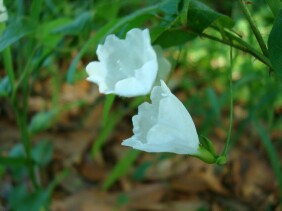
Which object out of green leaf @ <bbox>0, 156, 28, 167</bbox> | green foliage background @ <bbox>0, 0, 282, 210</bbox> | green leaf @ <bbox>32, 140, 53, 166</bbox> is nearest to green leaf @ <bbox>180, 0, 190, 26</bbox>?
green foliage background @ <bbox>0, 0, 282, 210</bbox>

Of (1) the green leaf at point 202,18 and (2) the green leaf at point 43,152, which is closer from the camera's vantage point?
(1) the green leaf at point 202,18

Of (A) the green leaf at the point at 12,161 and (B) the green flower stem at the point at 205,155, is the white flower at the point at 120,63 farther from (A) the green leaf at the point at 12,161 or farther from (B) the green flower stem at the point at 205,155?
(A) the green leaf at the point at 12,161

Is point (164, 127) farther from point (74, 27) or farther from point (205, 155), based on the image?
point (74, 27)

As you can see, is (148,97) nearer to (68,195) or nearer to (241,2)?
(241,2)

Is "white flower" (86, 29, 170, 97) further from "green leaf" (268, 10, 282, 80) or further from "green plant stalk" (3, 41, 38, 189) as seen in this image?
"green plant stalk" (3, 41, 38, 189)

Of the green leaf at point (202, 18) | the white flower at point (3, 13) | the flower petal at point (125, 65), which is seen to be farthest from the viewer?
the white flower at point (3, 13)

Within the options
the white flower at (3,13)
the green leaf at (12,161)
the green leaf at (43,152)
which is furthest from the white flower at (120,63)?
the green leaf at (43,152)
